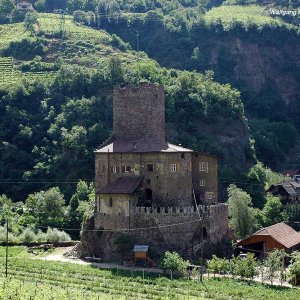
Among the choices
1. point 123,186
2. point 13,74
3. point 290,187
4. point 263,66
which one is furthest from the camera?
point 263,66

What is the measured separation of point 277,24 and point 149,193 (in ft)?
398

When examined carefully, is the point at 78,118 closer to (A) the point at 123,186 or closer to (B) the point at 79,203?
(B) the point at 79,203

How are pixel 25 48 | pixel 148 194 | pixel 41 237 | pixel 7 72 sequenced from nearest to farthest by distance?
pixel 148 194 < pixel 41 237 < pixel 7 72 < pixel 25 48

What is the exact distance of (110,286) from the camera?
210 feet

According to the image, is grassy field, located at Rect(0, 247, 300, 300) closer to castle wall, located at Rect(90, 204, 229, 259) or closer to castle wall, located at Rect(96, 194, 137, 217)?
castle wall, located at Rect(90, 204, 229, 259)

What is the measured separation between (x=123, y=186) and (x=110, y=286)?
1600 centimetres

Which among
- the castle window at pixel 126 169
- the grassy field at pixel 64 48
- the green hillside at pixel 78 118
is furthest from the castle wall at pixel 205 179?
the grassy field at pixel 64 48

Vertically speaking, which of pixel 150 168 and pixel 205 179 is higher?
pixel 150 168

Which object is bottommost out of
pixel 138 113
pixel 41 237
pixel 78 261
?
pixel 78 261

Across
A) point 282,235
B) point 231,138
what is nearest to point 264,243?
point 282,235

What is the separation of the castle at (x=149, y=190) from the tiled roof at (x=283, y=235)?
4642mm

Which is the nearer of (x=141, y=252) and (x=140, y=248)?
(x=141, y=252)

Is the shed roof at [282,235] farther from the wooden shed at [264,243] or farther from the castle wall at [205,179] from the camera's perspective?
the castle wall at [205,179]

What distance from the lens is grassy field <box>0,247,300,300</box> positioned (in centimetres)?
5812
